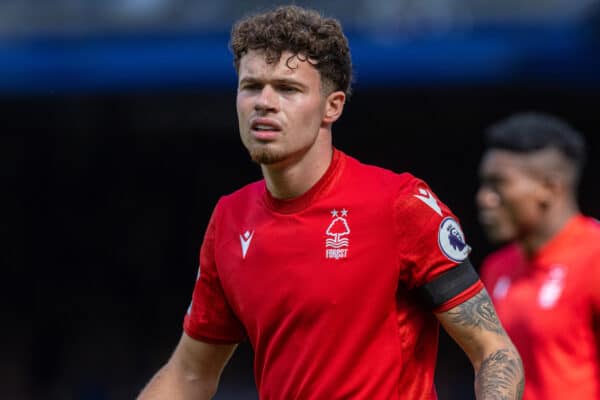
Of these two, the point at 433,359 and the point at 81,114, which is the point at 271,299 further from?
the point at 81,114

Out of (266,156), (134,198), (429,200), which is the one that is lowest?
(134,198)

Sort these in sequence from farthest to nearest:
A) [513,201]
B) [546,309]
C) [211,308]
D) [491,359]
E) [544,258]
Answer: [513,201] → [544,258] → [546,309] → [211,308] → [491,359]

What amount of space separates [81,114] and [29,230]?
1.53 m

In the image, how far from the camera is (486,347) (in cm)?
361

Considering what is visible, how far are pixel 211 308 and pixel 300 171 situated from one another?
1.99 ft

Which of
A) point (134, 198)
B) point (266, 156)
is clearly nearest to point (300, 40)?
point (266, 156)

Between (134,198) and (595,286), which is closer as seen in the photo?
(595,286)

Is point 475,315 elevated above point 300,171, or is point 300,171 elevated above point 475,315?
point 300,171

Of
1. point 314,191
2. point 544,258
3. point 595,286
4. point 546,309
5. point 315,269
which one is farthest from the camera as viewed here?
point 544,258

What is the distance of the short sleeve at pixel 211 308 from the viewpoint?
4.03 meters

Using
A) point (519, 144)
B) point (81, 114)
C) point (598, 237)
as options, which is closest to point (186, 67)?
point (81, 114)

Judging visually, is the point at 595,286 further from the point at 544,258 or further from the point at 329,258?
the point at 329,258

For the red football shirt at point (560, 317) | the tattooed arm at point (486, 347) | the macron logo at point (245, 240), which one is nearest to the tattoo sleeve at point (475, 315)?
the tattooed arm at point (486, 347)

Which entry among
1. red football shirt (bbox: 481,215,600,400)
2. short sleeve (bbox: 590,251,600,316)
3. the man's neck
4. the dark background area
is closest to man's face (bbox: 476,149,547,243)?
red football shirt (bbox: 481,215,600,400)
